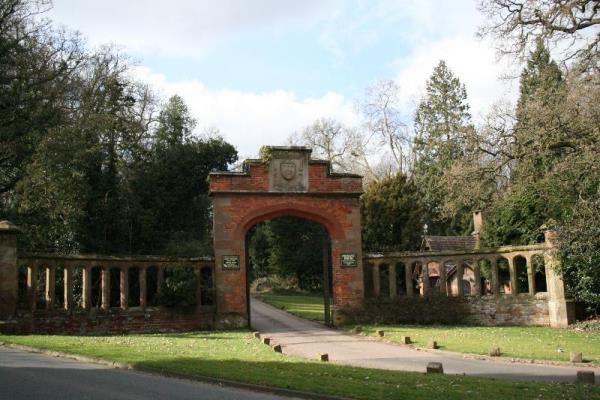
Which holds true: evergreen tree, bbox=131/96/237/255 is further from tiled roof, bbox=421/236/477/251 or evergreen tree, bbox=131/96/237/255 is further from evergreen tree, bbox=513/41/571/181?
evergreen tree, bbox=513/41/571/181

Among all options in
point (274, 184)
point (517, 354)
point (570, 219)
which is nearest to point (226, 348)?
point (517, 354)

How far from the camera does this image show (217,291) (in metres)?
21.2

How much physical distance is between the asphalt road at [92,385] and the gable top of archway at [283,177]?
11411 mm

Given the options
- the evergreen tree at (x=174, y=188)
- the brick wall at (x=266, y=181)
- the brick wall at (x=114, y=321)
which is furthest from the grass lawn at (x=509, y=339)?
the evergreen tree at (x=174, y=188)

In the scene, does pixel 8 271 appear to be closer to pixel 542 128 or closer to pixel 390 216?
pixel 542 128

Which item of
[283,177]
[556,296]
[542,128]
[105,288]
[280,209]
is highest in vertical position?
[542,128]

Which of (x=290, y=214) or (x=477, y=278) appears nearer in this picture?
(x=477, y=278)

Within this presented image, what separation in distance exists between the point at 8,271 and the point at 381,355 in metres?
10.2

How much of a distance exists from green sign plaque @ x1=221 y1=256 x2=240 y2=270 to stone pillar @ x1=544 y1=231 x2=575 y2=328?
1034 centimetres

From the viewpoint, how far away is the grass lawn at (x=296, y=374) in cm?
852

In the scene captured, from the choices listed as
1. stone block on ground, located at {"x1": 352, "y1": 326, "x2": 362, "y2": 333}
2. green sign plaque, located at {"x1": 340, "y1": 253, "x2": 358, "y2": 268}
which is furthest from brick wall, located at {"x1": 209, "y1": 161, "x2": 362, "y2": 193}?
stone block on ground, located at {"x1": 352, "y1": 326, "x2": 362, "y2": 333}

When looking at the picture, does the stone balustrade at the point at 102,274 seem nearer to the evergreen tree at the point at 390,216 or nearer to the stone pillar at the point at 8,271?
the stone pillar at the point at 8,271

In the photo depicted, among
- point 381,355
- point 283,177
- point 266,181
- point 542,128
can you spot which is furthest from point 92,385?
point 542,128

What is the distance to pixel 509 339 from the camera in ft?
54.8
